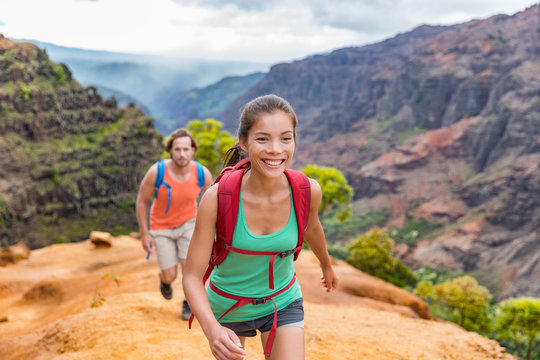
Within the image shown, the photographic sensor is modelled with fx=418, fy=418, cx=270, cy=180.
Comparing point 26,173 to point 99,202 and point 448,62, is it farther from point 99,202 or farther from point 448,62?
point 448,62

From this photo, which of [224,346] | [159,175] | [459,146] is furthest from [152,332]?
[459,146]

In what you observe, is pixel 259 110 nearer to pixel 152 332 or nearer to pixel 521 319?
pixel 152 332

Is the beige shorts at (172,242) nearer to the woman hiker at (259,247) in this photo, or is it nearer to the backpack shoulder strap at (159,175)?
the backpack shoulder strap at (159,175)

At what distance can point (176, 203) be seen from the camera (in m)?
5.71

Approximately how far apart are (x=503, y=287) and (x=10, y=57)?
3097 inches

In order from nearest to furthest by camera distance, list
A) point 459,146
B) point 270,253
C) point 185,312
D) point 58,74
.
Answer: point 270,253 < point 185,312 < point 58,74 < point 459,146

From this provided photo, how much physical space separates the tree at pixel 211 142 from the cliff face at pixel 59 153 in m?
32.3

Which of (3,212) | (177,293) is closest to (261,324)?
(177,293)

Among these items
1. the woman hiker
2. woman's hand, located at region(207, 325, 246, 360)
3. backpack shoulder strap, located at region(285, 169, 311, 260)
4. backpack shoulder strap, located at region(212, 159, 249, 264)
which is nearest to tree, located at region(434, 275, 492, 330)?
the woman hiker

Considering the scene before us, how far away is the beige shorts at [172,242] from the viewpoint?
5848 millimetres

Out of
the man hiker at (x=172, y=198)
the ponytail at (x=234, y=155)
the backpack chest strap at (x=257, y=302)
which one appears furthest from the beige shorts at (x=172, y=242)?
the backpack chest strap at (x=257, y=302)

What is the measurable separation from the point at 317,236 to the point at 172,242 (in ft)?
11.1

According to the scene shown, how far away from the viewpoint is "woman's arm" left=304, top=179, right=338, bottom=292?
2809 millimetres

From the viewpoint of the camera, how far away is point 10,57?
58.8 m
